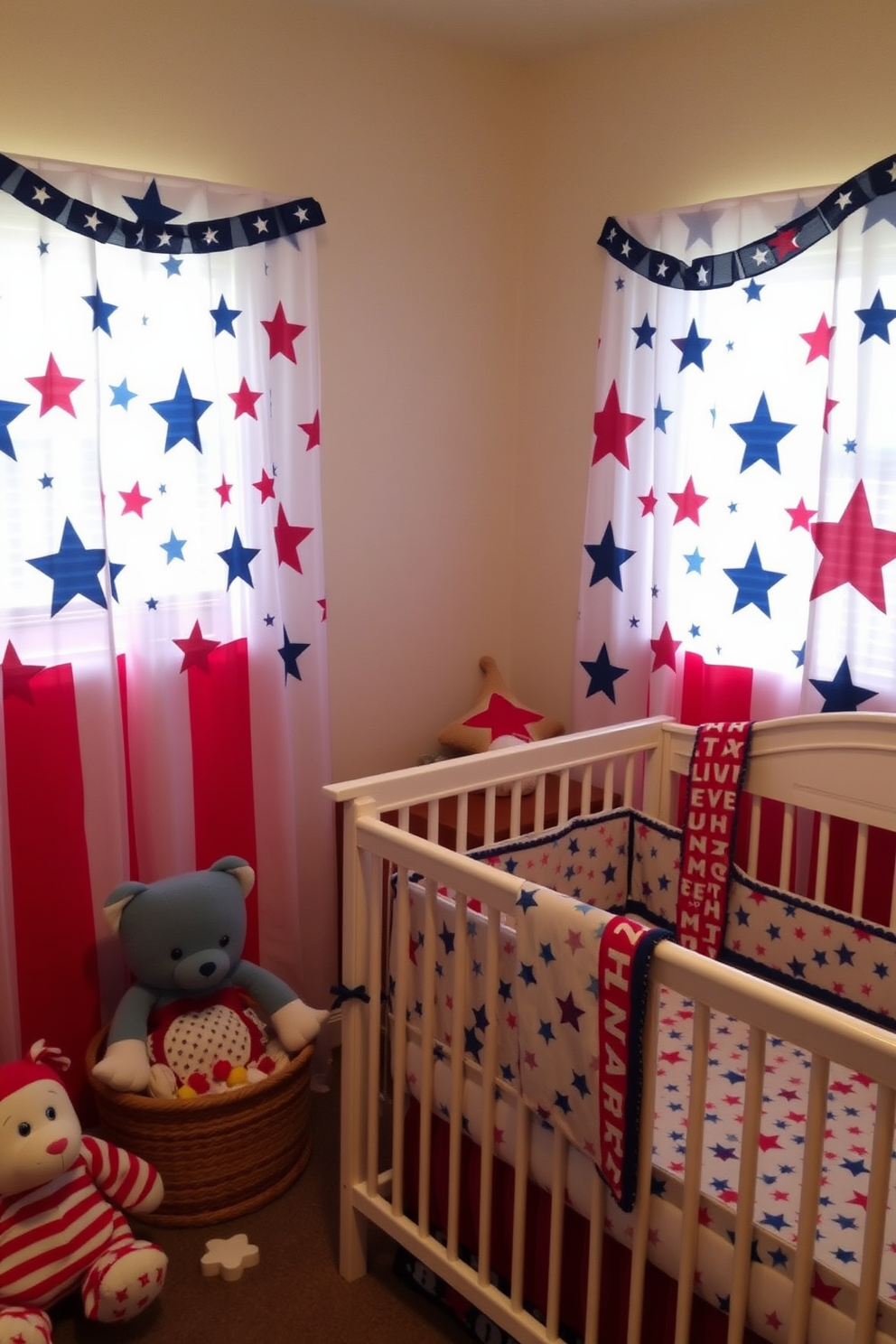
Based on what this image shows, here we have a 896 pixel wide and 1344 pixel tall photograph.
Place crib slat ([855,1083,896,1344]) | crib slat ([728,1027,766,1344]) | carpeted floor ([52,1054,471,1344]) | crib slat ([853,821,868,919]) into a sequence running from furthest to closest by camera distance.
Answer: crib slat ([853,821,868,919]), carpeted floor ([52,1054,471,1344]), crib slat ([728,1027,766,1344]), crib slat ([855,1083,896,1344])

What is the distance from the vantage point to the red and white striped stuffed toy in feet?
6.06

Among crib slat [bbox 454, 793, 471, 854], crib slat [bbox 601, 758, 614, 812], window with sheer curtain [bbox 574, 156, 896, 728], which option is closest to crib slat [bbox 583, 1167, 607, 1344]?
crib slat [bbox 454, 793, 471, 854]

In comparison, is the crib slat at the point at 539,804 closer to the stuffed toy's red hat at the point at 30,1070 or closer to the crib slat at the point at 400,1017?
the crib slat at the point at 400,1017

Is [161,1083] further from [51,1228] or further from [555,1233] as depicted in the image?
[555,1233]

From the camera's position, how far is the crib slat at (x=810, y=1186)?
126 centimetres

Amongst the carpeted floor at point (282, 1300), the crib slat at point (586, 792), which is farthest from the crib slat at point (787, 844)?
the carpeted floor at point (282, 1300)

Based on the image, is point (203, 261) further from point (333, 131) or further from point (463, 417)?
point (463, 417)

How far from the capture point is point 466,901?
67.6 inches

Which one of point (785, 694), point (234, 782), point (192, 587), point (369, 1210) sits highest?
point (192, 587)

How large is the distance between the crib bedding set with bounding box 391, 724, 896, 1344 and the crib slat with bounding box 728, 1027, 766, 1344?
58mm

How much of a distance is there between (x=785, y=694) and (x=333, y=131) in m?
1.56

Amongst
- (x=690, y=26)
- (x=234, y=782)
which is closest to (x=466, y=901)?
(x=234, y=782)

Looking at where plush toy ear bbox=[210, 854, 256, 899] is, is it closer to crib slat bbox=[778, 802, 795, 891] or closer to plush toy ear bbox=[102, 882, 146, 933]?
plush toy ear bbox=[102, 882, 146, 933]

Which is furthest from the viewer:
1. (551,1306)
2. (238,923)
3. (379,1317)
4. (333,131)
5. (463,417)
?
(463,417)
